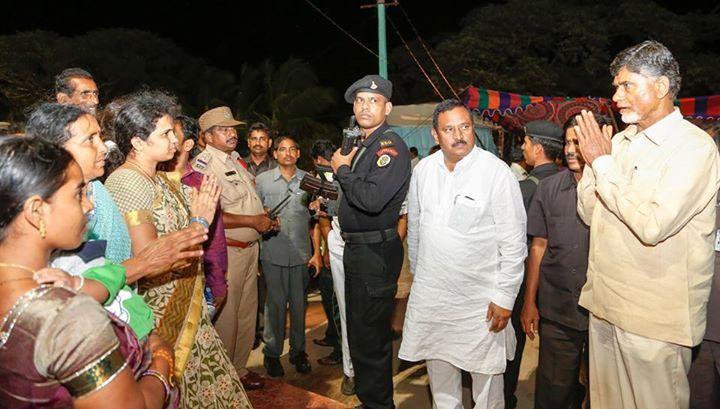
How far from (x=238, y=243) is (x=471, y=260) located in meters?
1.89

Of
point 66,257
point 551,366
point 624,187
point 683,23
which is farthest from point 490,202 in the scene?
point 683,23

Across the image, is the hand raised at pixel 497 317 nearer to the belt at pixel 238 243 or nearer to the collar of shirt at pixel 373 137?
the collar of shirt at pixel 373 137

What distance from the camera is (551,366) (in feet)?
10.5

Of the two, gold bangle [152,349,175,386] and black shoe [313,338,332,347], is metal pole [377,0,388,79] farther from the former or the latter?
gold bangle [152,349,175,386]

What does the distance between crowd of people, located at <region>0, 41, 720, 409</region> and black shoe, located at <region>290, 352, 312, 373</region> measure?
60 cm

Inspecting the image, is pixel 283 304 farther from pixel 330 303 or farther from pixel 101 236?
pixel 101 236

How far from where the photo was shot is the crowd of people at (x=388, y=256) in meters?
1.33

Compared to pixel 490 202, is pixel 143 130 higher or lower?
higher

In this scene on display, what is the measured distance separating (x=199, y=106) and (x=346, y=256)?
15.5m

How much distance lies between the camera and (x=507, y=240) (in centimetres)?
302

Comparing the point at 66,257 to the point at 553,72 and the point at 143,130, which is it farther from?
the point at 553,72

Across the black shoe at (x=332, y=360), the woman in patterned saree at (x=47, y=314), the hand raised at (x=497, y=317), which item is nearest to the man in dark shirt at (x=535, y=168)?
the hand raised at (x=497, y=317)

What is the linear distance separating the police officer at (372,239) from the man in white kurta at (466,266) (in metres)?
0.19

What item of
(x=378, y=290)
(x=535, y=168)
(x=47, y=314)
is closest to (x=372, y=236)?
(x=378, y=290)
